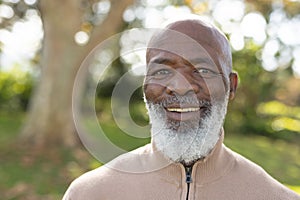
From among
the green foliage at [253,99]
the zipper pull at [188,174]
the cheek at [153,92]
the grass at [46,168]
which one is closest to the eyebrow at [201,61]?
the cheek at [153,92]

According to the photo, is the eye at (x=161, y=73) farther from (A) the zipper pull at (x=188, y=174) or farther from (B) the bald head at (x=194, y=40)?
(A) the zipper pull at (x=188, y=174)

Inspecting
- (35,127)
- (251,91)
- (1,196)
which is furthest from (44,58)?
(251,91)

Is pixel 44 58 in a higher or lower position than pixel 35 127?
higher

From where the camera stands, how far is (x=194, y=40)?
7.14ft

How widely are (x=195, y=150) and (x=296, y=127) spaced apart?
21.7 m

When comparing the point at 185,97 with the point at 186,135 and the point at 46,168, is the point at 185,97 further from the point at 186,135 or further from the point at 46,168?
the point at 46,168

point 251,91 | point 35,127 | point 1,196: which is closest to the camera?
point 1,196

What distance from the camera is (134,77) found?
2.60 m

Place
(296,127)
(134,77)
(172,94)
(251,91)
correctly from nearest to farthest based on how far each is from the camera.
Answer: (172,94) < (134,77) < (251,91) < (296,127)

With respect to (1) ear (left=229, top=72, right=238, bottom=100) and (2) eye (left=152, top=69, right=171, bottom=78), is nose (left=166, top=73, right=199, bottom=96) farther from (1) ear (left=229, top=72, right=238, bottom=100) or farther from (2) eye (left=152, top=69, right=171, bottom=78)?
(1) ear (left=229, top=72, right=238, bottom=100)

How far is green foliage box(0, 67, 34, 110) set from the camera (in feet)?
54.9

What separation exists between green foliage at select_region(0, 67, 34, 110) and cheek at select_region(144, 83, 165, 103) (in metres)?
15.0

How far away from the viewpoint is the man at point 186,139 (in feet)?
7.07

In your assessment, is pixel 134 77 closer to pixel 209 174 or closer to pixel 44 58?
pixel 209 174
